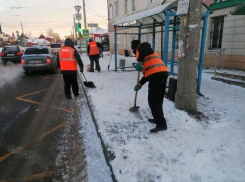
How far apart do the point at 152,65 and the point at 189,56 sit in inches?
44.6

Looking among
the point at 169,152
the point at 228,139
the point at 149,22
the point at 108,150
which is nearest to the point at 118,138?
the point at 108,150

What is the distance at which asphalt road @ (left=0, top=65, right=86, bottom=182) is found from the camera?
2.71 metres

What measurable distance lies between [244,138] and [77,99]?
4557mm

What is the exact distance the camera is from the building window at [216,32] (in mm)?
9367

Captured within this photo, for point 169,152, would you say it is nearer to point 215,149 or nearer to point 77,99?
point 215,149

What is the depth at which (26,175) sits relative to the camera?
2.66 meters

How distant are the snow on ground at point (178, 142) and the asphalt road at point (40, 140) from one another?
23.5 inches

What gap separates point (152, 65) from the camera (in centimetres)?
337

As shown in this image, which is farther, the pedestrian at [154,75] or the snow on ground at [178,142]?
the pedestrian at [154,75]

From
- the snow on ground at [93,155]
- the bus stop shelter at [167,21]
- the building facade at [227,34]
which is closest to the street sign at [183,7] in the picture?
the bus stop shelter at [167,21]

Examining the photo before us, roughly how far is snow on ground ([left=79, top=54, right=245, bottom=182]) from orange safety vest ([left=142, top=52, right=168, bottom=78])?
1105 millimetres

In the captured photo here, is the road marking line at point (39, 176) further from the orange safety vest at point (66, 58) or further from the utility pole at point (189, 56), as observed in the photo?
the orange safety vest at point (66, 58)

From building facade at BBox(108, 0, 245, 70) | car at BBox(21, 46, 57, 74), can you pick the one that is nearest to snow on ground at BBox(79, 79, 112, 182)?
building facade at BBox(108, 0, 245, 70)

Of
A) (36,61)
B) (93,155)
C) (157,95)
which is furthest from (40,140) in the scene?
(36,61)
